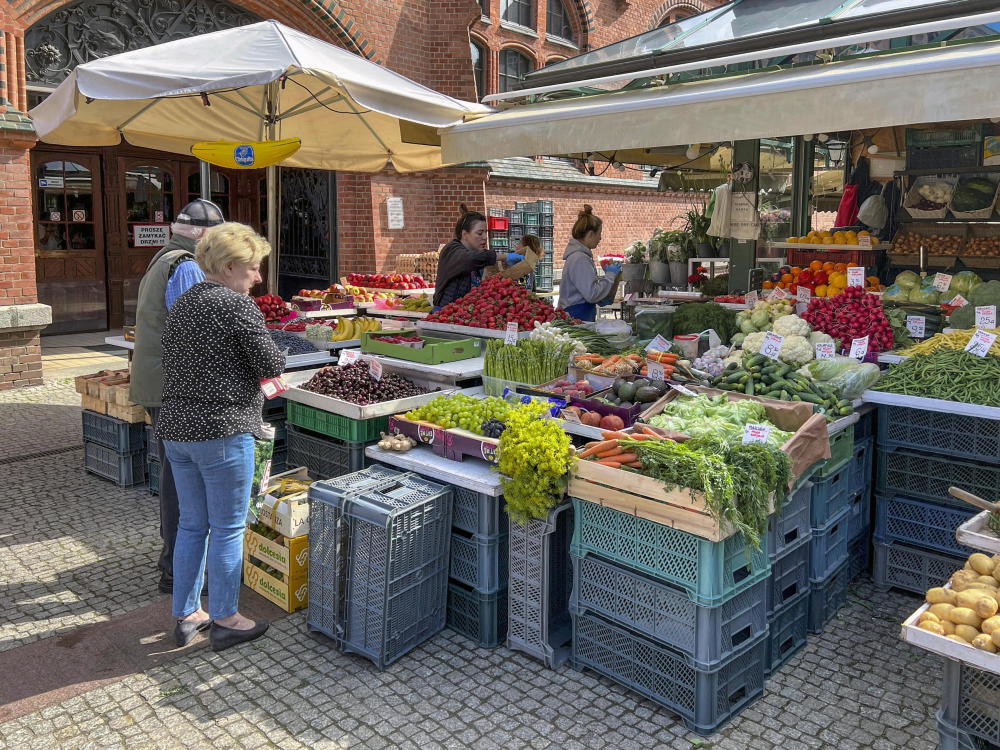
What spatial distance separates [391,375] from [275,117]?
8.97 ft

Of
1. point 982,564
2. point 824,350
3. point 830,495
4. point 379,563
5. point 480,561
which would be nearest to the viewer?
point 982,564

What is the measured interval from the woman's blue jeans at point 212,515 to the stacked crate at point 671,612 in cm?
164

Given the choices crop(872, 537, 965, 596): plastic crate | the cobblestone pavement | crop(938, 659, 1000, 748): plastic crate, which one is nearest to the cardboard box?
the cobblestone pavement

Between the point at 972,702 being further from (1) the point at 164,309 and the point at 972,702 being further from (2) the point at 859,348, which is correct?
(1) the point at 164,309

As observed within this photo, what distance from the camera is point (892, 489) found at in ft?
15.7

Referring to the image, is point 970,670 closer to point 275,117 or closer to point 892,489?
point 892,489

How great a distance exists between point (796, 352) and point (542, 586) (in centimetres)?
244

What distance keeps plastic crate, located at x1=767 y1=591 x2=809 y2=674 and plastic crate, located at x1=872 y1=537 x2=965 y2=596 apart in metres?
0.81

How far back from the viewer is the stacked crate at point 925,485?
448cm

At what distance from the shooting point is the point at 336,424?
518 centimetres

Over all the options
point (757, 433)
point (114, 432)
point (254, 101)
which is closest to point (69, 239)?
point (254, 101)

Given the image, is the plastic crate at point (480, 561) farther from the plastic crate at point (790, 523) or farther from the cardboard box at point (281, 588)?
the plastic crate at point (790, 523)

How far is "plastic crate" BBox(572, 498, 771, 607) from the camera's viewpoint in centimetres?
341

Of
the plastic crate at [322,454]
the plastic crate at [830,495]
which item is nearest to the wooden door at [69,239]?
the plastic crate at [322,454]
